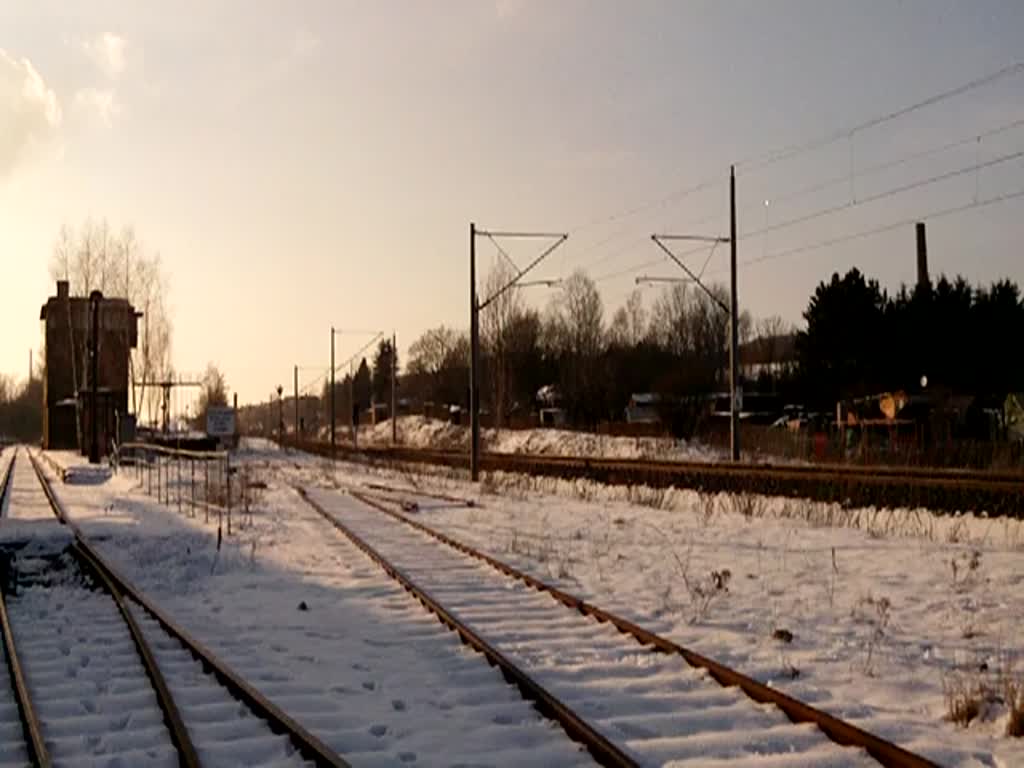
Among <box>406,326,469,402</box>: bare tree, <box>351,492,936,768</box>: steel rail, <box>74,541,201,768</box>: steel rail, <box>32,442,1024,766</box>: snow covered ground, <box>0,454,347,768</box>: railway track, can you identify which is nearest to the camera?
<box>351,492,936,768</box>: steel rail

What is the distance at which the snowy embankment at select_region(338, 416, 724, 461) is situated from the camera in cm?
5034

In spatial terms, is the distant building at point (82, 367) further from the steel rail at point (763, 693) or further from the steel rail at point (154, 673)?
the steel rail at point (763, 693)

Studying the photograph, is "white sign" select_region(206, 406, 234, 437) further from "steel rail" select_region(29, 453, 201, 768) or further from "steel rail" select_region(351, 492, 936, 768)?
"steel rail" select_region(351, 492, 936, 768)

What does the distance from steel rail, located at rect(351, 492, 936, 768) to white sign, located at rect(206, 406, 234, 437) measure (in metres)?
18.1

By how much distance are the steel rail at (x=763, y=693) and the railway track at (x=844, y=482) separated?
10258mm

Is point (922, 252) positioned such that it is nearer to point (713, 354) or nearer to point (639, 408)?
point (639, 408)

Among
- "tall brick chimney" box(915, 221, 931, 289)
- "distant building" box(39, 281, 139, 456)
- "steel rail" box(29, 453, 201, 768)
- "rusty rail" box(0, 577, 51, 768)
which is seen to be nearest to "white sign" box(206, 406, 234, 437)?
"steel rail" box(29, 453, 201, 768)

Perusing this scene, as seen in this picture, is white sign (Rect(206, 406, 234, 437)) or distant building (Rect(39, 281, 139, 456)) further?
distant building (Rect(39, 281, 139, 456))

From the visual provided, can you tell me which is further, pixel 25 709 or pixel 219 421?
pixel 219 421

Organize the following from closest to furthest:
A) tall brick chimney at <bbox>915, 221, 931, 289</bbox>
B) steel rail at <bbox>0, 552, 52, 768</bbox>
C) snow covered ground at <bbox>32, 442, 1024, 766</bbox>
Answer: steel rail at <bbox>0, 552, 52, 768</bbox> → snow covered ground at <bbox>32, 442, 1024, 766</bbox> → tall brick chimney at <bbox>915, 221, 931, 289</bbox>

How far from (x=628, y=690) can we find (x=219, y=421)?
23940 mm

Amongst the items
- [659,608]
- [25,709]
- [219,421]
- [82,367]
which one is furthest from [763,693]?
[82,367]

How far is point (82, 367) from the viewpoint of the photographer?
243ft

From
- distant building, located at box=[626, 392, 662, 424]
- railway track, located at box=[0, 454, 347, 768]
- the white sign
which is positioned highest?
distant building, located at box=[626, 392, 662, 424]
